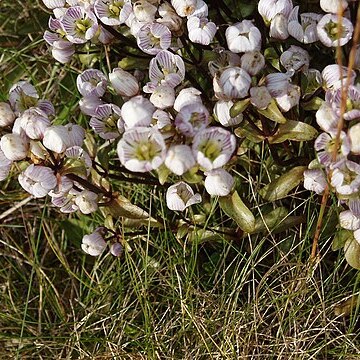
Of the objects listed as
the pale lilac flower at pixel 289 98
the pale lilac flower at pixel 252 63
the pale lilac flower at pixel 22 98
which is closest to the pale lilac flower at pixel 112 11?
the pale lilac flower at pixel 22 98

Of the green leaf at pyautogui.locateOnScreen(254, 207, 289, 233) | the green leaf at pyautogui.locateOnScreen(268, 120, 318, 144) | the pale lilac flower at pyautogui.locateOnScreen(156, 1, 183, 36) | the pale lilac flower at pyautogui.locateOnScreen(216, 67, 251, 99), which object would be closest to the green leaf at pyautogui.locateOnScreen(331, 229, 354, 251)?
the green leaf at pyautogui.locateOnScreen(254, 207, 289, 233)

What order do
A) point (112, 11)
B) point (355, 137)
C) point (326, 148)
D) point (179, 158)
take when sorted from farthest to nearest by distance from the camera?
point (112, 11) → point (326, 148) → point (355, 137) → point (179, 158)

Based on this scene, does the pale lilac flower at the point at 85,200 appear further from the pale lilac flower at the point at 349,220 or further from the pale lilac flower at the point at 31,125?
the pale lilac flower at the point at 349,220

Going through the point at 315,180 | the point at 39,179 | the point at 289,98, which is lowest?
the point at 315,180

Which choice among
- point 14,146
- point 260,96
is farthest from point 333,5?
point 14,146

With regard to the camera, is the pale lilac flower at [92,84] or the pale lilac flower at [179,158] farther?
the pale lilac flower at [92,84]

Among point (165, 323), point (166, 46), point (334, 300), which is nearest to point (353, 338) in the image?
point (334, 300)

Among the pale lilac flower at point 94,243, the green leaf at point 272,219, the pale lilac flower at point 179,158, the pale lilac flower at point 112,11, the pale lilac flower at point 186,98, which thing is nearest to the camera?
the pale lilac flower at point 179,158

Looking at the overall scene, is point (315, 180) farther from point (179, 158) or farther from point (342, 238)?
point (179, 158)
